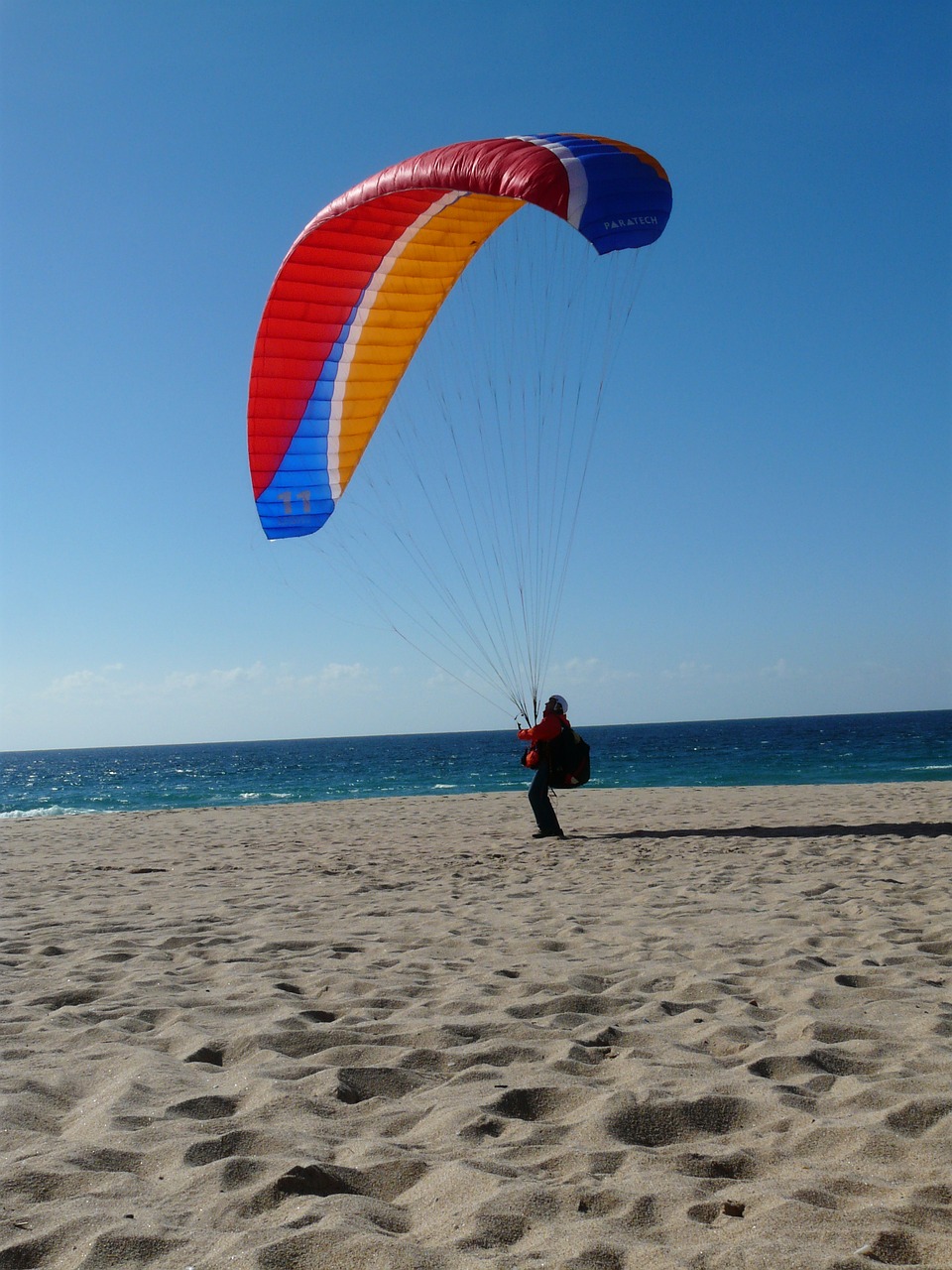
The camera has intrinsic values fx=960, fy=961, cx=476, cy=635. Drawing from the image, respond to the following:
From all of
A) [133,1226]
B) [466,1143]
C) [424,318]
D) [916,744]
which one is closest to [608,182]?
[424,318]

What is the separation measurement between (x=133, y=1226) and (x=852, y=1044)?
2391 millimetres

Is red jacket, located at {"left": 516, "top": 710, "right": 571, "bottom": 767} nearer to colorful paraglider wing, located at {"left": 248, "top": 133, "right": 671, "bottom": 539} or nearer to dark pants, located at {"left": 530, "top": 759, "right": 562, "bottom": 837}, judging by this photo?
dark pants, located at {"left": 530, "top": 759, "right": 562, "bottom": 837}

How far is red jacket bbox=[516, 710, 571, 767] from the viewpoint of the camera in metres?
9.75

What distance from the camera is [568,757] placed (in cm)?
983

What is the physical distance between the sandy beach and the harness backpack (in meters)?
2.83

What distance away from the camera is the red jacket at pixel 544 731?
9.75 m

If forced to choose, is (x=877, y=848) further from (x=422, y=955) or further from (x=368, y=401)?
(x=368, y=401)

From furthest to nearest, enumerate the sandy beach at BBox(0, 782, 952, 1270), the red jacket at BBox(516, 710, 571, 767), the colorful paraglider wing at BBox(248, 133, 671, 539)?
the red jacket at BBox(516, 710, 571, 767) < the colorful paraglider wing at BBox(248, 133, 671, 539) < the sandy beach at BBox(0, 782, 952, 1270)

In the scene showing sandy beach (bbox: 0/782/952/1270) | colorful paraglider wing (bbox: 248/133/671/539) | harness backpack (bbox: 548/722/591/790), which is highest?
colorful paraglider wing (bbox: 248/133/671/539)

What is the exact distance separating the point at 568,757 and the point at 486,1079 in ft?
22.1

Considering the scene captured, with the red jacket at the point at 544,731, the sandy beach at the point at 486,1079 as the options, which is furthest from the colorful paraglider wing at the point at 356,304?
the sandy beach at the point at 486,1079

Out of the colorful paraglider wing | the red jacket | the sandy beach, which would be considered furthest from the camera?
the red jacket

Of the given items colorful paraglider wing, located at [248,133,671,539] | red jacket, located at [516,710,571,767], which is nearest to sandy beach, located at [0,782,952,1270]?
red jacket, located at [516,710,571,767]


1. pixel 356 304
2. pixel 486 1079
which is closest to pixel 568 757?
pixel 356 304
